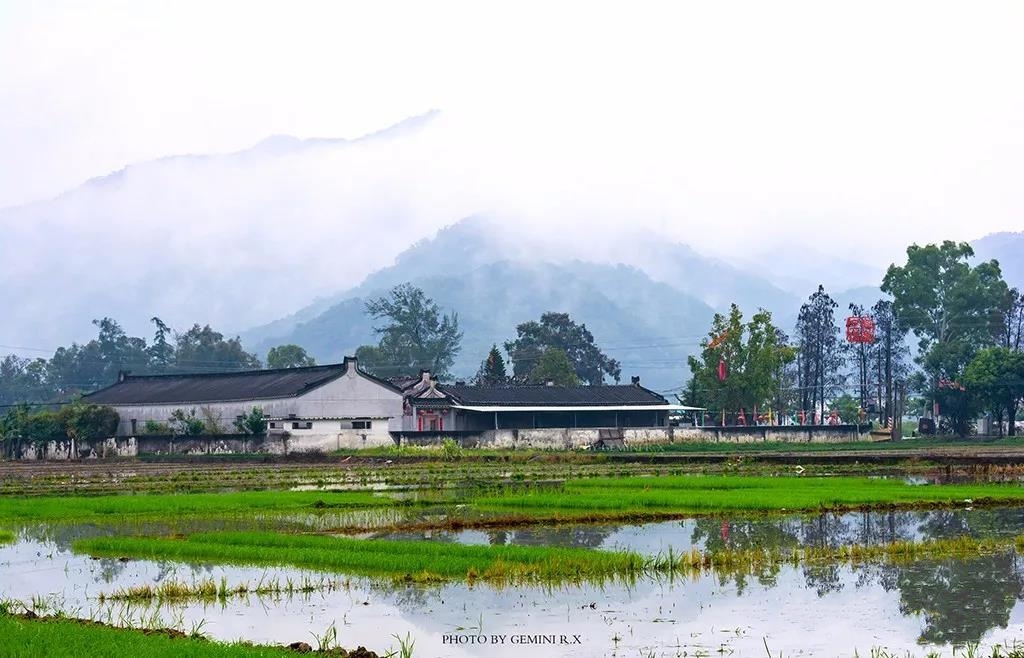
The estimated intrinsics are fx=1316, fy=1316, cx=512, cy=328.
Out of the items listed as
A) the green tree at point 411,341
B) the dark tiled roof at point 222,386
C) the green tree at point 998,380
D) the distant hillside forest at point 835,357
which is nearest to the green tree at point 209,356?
the distant hillside forest at point 835,357

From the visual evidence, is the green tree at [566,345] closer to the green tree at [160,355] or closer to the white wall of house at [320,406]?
the green tree at [160,355]

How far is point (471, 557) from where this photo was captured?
71.6 feet

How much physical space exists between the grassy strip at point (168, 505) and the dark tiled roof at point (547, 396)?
41.4m

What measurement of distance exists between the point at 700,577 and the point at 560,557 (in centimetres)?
241

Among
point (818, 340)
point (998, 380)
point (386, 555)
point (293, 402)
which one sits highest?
point (818, 340)

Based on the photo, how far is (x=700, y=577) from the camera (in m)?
20.2

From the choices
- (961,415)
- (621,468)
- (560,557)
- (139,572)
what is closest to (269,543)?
(139,572)

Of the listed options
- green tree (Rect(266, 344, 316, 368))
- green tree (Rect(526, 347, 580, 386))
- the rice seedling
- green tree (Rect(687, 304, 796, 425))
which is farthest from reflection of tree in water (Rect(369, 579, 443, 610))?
green tree (Rect(266, 344, 316, 368))

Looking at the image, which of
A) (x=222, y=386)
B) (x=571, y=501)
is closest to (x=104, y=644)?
(x=571, y=501)

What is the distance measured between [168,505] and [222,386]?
153ft

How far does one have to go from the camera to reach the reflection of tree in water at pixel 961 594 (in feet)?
52.1

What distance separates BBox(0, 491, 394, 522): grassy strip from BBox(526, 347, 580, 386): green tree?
70180mm

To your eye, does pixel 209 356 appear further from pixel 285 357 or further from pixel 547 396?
pixel 547 396

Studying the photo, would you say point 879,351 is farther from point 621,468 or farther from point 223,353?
point 223,353
